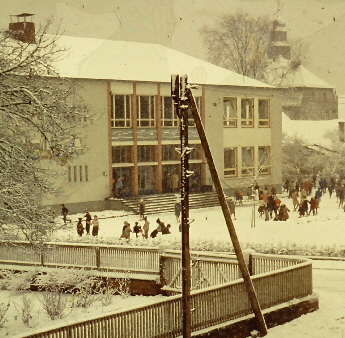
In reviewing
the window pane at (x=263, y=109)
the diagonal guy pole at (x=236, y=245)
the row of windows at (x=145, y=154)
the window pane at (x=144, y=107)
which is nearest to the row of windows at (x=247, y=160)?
the window pane at (x=263, y=109)

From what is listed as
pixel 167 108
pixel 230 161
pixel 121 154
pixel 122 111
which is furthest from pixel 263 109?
pixel 121 154

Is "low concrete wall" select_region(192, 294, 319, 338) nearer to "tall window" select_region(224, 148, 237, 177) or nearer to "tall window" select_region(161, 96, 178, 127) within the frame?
"tall window" select_region(161, 96, 178, 127)

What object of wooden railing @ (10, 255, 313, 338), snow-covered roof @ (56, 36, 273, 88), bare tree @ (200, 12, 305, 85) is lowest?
wooden railing @ (10, 255, 313, 338)

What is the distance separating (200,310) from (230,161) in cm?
3146

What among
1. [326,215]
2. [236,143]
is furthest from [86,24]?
[326,215]

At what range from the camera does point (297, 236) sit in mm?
25797

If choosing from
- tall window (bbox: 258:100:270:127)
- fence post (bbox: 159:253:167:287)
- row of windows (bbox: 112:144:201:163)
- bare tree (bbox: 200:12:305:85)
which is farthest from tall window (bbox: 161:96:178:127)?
fence post (bbox: 159:253:167:287)

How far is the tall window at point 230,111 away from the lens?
43.9m

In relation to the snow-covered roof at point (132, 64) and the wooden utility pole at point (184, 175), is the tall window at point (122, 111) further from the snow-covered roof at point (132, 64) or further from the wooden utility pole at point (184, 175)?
the wooden utility pole at point (184, 175)

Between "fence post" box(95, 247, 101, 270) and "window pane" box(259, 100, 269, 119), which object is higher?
"window pane" box(259, 100, 269, 119)

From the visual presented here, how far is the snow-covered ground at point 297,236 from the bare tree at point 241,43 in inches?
610

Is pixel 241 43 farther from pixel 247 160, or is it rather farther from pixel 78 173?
pixel 78 173

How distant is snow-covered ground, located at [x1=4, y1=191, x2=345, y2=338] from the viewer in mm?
15055

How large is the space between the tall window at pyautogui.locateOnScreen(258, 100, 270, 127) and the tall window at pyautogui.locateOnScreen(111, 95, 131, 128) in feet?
38.1
